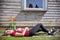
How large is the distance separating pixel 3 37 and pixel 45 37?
1132mm

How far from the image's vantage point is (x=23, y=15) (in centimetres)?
915

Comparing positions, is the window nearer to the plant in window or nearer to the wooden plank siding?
the wooden plank siding

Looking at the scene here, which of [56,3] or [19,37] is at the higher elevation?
[56,3]

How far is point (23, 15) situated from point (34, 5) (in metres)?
0.64

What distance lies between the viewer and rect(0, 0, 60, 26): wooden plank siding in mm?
9094

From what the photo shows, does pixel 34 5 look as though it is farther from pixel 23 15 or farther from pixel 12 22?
pixel 12 22

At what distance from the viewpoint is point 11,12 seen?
912 cm

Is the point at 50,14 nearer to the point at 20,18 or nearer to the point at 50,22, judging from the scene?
the point at 50,22

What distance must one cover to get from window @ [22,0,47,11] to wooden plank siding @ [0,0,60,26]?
17cm

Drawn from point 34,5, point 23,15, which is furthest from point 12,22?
point 34,5

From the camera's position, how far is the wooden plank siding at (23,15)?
909cm

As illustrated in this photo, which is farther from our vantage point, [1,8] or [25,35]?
[1,8]

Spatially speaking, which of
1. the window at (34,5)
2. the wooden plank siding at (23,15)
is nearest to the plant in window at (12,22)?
the wooden plank siding at (23,15)

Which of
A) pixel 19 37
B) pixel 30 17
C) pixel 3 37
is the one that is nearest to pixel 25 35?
pixel 19 37
